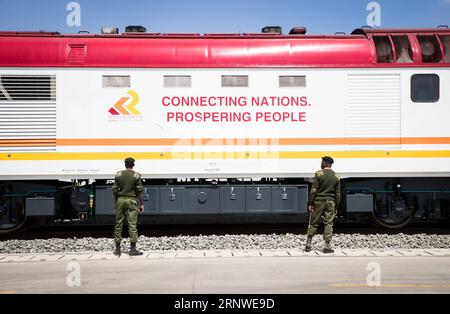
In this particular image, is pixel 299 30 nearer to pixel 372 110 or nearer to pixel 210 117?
pixel 372 110

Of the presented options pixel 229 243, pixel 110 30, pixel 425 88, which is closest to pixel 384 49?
pixel 425 88

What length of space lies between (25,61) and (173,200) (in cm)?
443

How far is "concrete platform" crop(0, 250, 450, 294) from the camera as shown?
6801mm

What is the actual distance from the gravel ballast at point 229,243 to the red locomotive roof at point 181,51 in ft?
12.5

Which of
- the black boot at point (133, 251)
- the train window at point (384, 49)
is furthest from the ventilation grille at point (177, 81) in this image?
the train window at point (384, 49)

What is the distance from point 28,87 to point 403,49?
8426 millimetres

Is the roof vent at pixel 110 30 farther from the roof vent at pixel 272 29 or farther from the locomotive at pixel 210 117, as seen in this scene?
the roof vent at pixel 272 29

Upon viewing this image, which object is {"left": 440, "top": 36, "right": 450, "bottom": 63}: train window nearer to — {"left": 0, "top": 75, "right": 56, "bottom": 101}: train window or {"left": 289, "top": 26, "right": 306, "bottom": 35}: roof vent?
{"left": 289, "top": 26, "right": 306, "bottom": 35}: roof vent

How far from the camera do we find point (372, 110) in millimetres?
11000

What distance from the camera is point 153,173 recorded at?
10773mm

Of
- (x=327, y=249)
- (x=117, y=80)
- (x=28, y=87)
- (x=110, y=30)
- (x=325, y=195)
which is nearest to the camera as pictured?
(x=327, y=249)

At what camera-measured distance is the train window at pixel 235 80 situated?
10.9 meters
